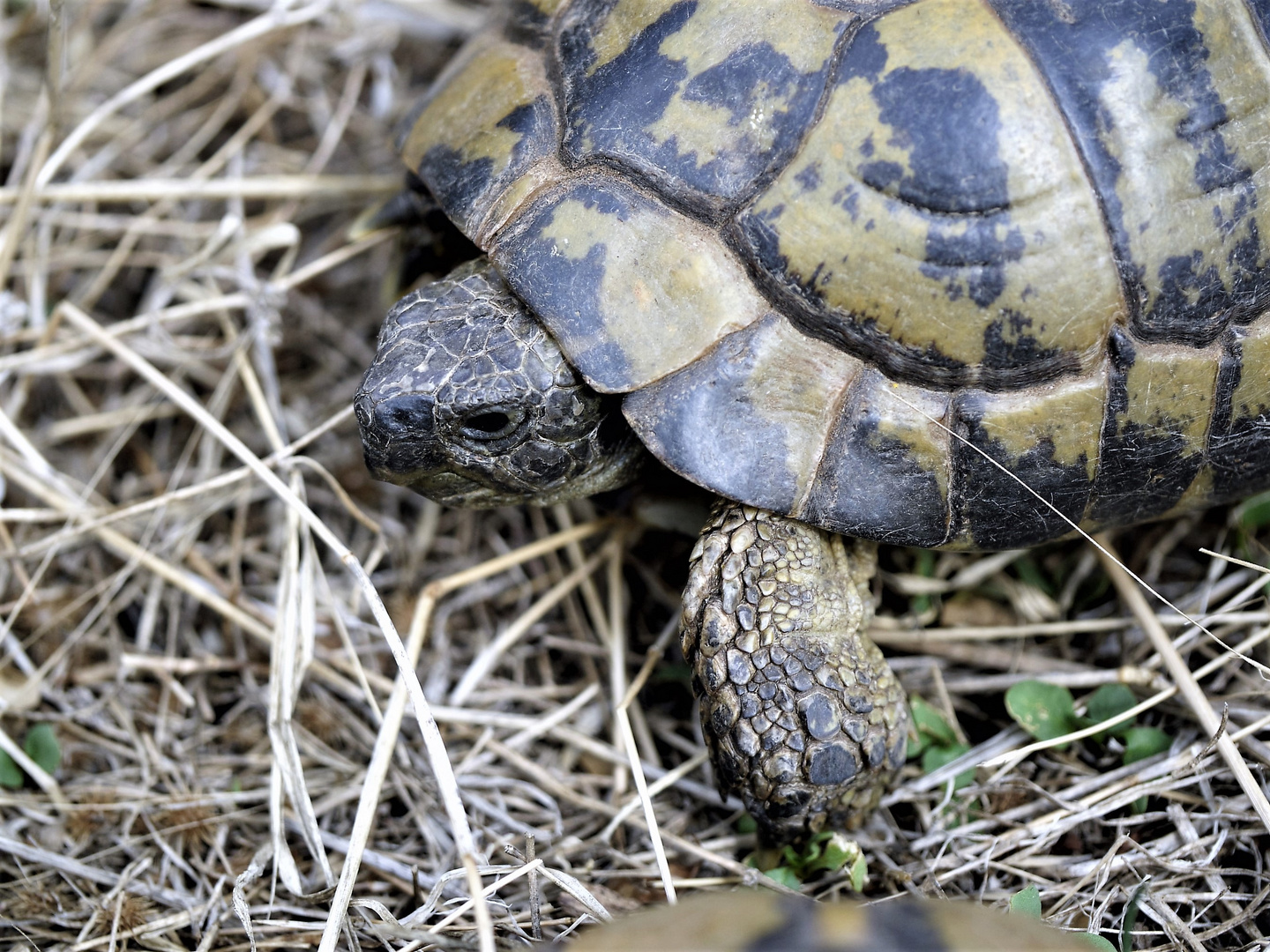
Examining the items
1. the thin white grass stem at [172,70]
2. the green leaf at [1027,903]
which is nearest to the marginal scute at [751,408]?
the green leaf at [1027,903]

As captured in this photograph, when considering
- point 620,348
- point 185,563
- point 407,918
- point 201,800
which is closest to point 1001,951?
point 407,918

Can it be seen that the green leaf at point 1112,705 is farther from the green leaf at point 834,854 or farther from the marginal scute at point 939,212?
the marginal scute at point 939,212

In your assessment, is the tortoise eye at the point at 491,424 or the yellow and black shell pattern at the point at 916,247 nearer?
the yellow and black shell pattern at the point at 916,247

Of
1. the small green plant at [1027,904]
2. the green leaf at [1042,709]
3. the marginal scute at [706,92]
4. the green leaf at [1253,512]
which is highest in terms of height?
the marginal scute at [706,92]

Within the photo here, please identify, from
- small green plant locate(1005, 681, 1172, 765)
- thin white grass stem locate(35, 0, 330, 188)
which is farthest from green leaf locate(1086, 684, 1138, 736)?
thin white grass stem locate(35, 0, 330, 188)

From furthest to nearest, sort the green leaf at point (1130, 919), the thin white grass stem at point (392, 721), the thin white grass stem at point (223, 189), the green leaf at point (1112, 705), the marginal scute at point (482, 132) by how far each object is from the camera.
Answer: the thin white grass stem at point (223, 189) → the green leaf at point (1112, 705) → the marginal scute at point (482, 132) → the thin white grass stem at point (392, 721) → the green leaf at point (1130, 919)

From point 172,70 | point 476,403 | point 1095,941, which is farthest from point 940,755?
point 172,70

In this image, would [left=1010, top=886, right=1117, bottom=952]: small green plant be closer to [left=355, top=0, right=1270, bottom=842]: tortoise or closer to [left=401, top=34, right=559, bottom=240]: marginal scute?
[left=355, top=0, right=1270, bottom=842]: tortoise
